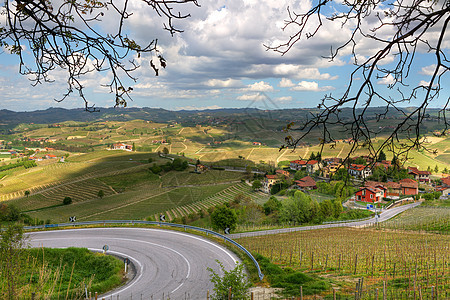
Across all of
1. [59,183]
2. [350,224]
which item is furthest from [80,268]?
[59,183]

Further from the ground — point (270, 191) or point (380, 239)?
point (380, 239)

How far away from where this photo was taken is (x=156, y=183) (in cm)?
7969

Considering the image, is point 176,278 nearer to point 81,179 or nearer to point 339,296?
point 339,296

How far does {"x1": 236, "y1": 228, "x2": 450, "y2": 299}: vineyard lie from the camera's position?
966 centimetres

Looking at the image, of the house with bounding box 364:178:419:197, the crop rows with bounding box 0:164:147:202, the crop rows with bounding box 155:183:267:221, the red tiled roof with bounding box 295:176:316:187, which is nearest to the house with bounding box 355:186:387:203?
the house with bounding box 364:178:419:197

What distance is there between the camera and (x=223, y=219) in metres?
33.8

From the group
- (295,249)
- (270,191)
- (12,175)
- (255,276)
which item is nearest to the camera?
(255,276)

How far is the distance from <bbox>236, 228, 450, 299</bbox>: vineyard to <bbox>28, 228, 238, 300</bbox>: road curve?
15.1 ft

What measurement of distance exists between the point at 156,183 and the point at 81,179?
74.7 ft

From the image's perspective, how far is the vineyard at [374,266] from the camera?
966 centimetres

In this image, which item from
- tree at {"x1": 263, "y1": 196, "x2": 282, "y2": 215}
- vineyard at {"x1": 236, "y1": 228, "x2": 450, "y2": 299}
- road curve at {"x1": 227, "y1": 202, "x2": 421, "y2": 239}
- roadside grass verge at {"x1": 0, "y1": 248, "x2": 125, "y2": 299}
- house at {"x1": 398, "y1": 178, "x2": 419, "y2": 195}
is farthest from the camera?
house at {"x1": 398, "y1": 178, "x2": 419, "y2": 195}

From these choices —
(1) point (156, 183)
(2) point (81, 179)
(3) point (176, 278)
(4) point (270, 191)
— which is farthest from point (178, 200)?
(3) point (176, 278)

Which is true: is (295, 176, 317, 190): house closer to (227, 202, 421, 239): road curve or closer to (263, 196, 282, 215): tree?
(263, 196, 282, 215): tree

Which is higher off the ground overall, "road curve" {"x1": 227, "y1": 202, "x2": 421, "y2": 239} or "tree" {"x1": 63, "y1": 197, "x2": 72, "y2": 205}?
"road curve" {"x1": 227, "y1": 202, "x2": 421, "y2": 239}
